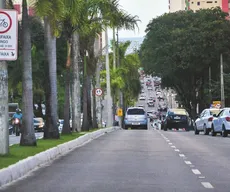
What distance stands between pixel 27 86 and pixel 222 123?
15.4 metres

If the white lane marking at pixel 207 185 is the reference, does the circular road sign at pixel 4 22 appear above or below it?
above

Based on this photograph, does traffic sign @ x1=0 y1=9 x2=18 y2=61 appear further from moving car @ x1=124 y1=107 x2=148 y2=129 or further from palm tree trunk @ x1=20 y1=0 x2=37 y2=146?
moving car @ x1=124 y1=107 x2=148 y2=129

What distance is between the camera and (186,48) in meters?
72.5

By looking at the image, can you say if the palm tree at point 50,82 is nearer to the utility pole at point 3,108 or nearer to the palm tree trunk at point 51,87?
the palm tree trunk at point 51,87

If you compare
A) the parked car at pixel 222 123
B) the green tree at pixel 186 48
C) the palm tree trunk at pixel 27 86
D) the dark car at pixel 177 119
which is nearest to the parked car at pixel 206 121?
the parked car at pixel 222 123

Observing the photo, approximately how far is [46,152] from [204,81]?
203 ft

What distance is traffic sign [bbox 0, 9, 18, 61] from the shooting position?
1566cm

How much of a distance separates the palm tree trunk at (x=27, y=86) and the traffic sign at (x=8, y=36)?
4162 mm

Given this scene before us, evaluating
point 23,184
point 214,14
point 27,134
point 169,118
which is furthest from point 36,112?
point 23,184

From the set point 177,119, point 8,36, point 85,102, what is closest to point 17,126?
point 85,102

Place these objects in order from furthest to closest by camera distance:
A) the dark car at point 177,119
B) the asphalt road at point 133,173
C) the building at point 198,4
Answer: the building at point 198,4
the dark car at point 177,119
the asphalt road at point 133,173

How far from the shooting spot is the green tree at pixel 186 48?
71.8 meters

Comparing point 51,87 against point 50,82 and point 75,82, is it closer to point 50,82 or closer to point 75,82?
point 50,82

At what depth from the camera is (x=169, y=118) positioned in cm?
5216
